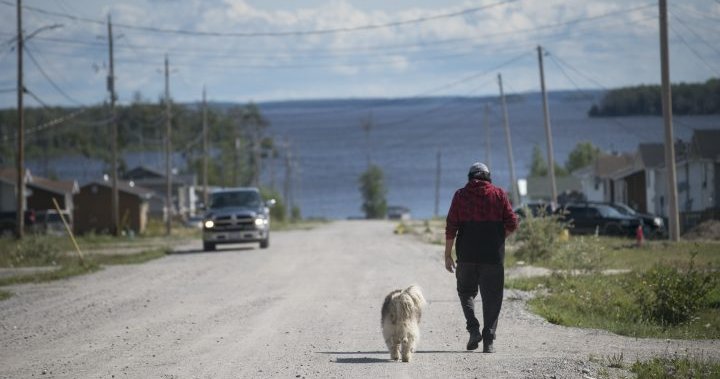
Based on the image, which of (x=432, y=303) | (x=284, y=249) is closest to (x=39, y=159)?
(x=284, y=249)

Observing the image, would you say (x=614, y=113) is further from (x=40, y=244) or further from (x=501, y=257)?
(x=501, y=257)

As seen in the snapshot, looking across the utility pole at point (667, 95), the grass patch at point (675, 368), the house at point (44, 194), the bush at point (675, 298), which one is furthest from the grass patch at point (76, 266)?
the house at point (44, 194)

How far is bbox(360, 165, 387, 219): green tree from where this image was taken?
140375 mm

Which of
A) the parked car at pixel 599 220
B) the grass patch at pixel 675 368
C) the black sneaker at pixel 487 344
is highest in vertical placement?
the parked car at pixel 599 220

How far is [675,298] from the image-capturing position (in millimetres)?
15820

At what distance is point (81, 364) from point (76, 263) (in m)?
21.1

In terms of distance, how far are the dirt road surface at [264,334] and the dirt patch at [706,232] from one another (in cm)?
1749

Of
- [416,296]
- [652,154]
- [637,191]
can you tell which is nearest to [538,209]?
[416,296]

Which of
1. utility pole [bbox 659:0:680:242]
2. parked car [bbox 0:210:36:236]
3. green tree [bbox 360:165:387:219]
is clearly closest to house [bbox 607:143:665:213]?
utility pole [bbox 659:0:680:242]

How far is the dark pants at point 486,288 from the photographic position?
12188 millimetres

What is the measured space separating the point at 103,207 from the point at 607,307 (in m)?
60.1

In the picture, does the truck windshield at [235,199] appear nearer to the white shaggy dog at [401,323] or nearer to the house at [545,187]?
the white shaggy dog at [401,323]

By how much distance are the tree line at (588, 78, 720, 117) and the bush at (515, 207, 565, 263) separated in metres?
27.0

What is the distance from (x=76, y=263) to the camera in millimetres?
32156
